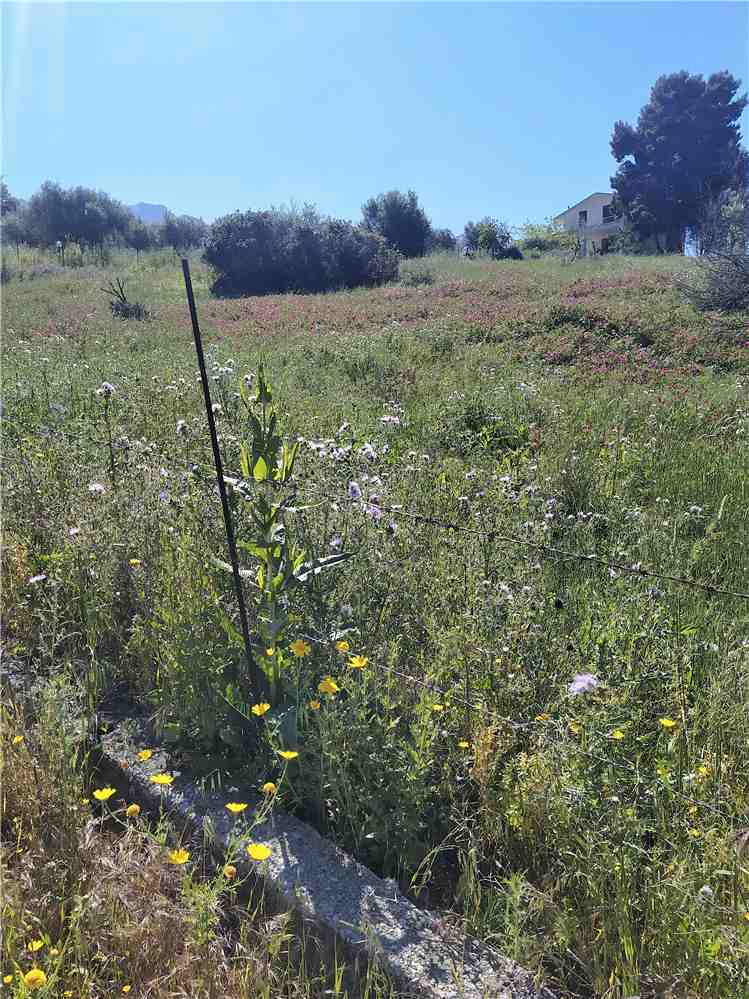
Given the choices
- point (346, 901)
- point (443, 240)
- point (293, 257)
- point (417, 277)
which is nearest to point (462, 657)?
point (346, 901)

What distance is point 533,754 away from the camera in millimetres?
2549

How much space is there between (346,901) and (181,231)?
5500cm

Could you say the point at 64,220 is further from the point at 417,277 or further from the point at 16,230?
the point at 417,277

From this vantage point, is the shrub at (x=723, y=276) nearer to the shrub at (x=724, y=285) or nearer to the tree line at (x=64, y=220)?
the shrub at (x=724, y=285)

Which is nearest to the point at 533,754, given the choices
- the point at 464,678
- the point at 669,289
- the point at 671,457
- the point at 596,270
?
the point at 464,678

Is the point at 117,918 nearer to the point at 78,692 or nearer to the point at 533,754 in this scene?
the point at 78,692

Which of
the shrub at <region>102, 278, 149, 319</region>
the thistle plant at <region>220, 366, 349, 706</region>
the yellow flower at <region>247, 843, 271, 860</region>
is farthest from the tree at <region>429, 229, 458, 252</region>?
the yellow flower at <region>247, 843, 271, 860</region>

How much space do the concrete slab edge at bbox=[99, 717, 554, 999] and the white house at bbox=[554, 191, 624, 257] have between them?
54.2 metres

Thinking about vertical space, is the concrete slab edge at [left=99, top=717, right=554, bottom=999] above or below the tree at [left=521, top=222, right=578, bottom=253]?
below

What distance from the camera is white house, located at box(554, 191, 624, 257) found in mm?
54281

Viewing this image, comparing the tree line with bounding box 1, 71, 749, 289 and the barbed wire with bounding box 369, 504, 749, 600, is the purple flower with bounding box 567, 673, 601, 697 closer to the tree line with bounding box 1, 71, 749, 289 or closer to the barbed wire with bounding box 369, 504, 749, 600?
the barbed wire with bounding box 369, 504, 749, 600

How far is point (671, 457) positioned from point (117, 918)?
19.1 feet

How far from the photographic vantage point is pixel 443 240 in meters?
52.8

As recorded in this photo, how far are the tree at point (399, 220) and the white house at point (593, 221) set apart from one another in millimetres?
13579
